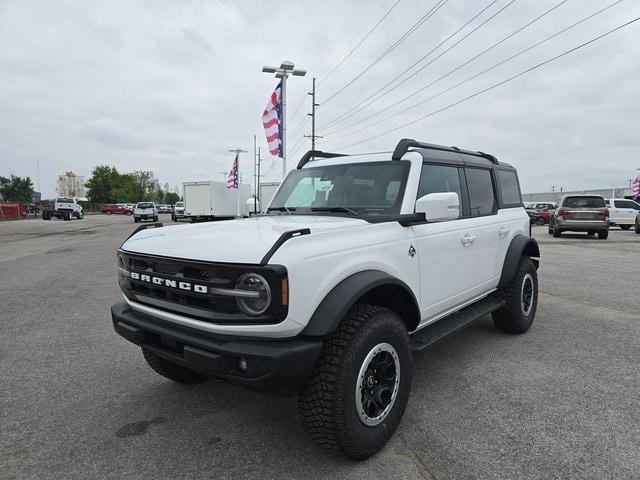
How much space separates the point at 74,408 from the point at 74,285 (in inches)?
215

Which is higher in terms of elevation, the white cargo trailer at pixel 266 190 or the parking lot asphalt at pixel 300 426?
the white cargo trailer at pixel 266 190

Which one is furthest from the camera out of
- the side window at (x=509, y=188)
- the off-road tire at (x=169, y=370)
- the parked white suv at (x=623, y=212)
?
the parked white suv at (x=623, y=212)

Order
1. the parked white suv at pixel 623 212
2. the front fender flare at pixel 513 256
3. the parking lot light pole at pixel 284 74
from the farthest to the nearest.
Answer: the parked white suv at pixel 623 212 < the parking lot light pole at pixel 284 74 < the front fender flare at pixel 513 256

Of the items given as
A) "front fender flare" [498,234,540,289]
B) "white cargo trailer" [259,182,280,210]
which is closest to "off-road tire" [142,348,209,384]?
"front fender flare" [498,234,540,289]

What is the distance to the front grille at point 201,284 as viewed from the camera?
2.26 meters

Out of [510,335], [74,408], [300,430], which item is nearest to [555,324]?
[510,335]

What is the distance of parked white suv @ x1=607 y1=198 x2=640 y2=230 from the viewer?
22.9m

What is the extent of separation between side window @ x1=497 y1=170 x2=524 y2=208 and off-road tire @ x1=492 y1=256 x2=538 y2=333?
67 cm

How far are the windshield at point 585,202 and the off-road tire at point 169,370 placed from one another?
1835cm

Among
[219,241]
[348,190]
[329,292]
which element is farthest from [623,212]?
[219,241]

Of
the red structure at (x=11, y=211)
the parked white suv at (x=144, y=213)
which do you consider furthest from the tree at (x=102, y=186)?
the parked white suv at (x=144, y=213)

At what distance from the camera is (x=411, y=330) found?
3.18m

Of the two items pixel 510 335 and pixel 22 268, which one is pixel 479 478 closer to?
pixel 510 335

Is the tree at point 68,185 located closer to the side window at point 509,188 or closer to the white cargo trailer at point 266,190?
the white cargo trailer at point 266,190
